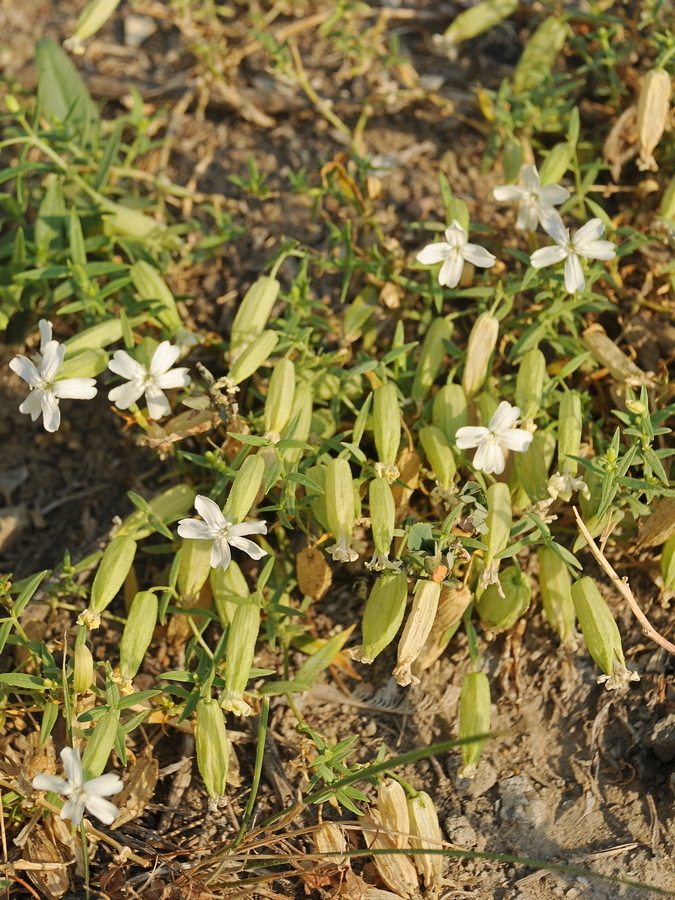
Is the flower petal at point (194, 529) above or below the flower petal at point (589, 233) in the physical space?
below

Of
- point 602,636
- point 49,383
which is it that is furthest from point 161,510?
point 602,636

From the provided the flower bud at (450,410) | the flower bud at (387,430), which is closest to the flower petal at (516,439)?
the flower bud at (450,410)

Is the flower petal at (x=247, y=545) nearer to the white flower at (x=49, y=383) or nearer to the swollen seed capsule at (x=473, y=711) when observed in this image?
the white flower at (x=49, y=383)

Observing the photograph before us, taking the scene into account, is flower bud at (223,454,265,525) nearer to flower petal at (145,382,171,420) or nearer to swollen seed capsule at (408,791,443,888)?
flower petal at (145,382,171,420)

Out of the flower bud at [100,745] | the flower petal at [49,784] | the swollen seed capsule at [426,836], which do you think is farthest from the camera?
the swollen seed capsule at [426,836]

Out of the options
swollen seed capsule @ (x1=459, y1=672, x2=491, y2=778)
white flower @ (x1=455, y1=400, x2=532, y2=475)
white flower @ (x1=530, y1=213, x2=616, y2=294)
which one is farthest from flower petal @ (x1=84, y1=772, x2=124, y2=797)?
white flower @ (x1=530, y1=213, x2=616, y2=294)

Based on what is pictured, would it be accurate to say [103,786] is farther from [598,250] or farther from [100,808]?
[598,250]
